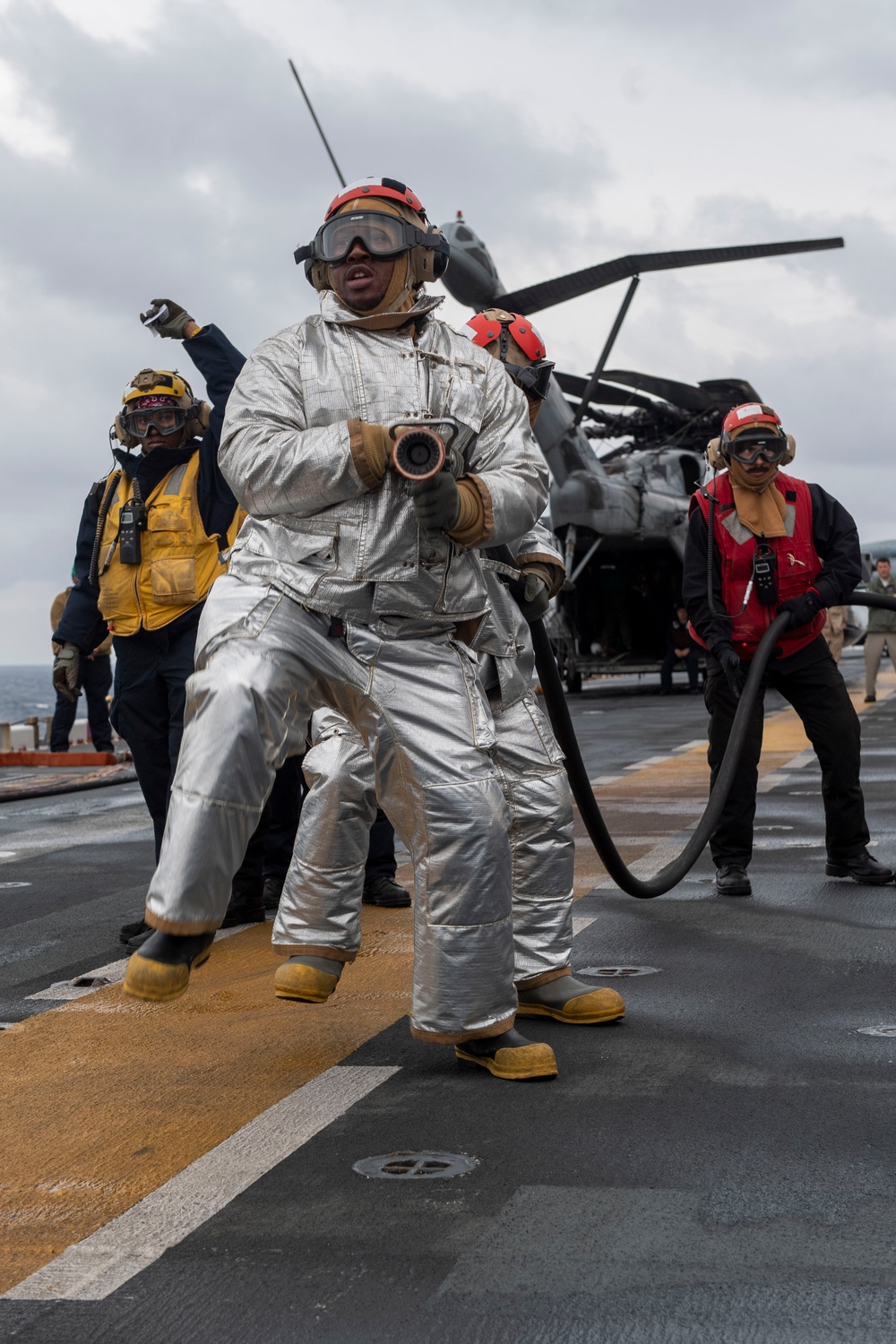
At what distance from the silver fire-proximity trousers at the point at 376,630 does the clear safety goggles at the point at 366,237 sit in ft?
0.47

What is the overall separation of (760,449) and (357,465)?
3.24m

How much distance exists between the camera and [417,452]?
3109mm

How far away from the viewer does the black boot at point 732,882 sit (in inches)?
227

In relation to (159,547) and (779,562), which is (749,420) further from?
(159,547)

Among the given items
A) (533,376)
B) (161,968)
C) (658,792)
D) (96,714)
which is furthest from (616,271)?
(161,968)

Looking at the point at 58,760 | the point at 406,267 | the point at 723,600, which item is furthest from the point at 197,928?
the point at 58,760

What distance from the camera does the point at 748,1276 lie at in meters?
2.24

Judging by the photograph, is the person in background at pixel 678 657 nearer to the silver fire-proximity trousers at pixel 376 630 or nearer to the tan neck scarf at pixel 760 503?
the tan neck scarf at pixel 760 503

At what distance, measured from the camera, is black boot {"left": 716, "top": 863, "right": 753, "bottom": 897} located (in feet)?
19.0

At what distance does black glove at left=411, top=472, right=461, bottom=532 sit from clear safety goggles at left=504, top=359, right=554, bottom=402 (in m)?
1.20

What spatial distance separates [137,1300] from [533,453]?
6.72 feet

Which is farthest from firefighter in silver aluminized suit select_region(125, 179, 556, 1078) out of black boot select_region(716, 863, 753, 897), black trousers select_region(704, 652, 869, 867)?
black trousers select_region(704, 652, 869, 867)

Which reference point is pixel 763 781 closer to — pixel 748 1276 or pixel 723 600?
pixel 723 600

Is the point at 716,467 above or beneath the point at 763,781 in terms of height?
above
